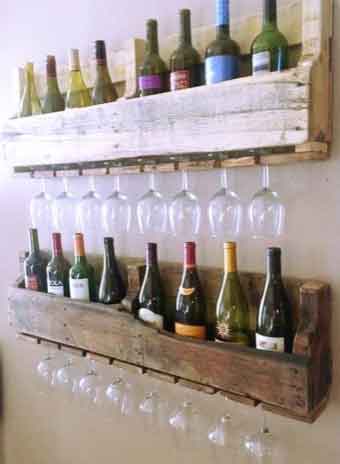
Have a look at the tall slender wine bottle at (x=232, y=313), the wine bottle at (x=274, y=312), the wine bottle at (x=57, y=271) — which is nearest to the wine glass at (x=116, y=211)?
the wine bottle at (x=57, y=271)

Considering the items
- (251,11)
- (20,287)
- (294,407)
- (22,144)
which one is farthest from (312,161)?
(20,287)

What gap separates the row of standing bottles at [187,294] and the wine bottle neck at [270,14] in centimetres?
48

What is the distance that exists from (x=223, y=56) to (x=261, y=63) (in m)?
0.10

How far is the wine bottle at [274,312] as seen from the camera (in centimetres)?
98

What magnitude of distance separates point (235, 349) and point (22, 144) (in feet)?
2.76

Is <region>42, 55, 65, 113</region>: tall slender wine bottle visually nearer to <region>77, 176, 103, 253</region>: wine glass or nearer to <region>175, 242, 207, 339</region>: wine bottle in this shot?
<region>77, 176, 103, 253</region>: wine glass

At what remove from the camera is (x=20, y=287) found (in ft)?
4.81

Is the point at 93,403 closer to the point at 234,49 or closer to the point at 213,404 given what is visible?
the point at 213,404

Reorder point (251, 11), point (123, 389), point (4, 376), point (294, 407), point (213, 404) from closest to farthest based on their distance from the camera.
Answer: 1. point (294, 407)
2. point (251, 11)
3. point (213, 404)
4. point (123, 389)
5. point (4, 376)

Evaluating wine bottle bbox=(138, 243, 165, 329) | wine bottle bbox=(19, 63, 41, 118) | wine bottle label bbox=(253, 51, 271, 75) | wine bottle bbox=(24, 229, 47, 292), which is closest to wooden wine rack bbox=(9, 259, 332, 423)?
wine bottle bbox=(138, 243, 165, 329)

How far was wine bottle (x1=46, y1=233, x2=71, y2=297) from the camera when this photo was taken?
138 cm

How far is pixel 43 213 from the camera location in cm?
140

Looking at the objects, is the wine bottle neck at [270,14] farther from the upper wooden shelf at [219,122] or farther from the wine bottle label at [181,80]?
the wine bottle label at [181,80]

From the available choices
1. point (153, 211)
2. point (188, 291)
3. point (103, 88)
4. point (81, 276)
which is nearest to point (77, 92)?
point (103, 88)
